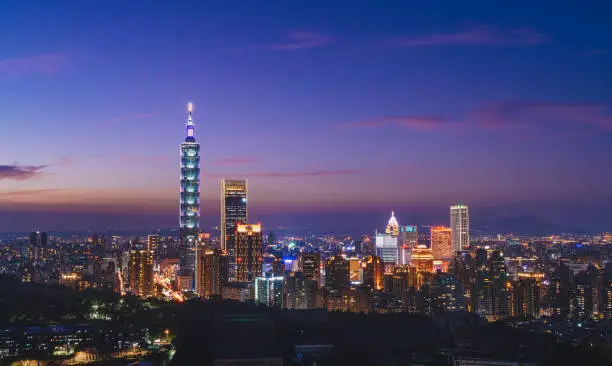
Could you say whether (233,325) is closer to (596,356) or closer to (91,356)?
(91,356)

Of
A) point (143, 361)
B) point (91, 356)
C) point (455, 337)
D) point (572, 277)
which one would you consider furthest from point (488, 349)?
point (572, 277)

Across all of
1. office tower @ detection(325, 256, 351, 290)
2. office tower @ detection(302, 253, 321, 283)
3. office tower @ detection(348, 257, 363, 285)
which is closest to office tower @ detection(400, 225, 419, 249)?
office tower @ detection(348, 257, 363, 285)

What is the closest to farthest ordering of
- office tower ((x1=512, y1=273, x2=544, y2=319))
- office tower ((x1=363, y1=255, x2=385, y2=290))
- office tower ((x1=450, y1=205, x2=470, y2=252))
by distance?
office tower ((x1=512, y1=273, x2=544, y2=319)) → office tower ((x1=363, y1=255, x2=385, y2=290)) → office tower ((x1=450, y1=205, x2=470, y2=252))

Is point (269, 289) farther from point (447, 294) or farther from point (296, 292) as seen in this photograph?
point (447, 294)

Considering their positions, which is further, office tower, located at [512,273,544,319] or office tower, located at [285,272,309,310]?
office tower, located at [285,272,309,310]

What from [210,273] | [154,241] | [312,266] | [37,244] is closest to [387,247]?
[154,241]

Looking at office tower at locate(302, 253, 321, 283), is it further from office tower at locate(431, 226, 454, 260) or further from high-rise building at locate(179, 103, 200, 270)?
high-rise building at locate(179, 103, 200, 270)
